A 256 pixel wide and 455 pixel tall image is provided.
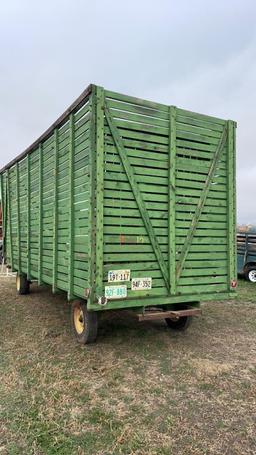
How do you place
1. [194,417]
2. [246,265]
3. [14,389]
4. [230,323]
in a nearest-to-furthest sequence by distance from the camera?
[194,417], [14,389], [230,323], [246,265]

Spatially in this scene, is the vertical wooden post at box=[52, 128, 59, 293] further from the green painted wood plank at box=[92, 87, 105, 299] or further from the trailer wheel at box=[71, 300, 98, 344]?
the green painted wood plank at box=[92, 87, 105, 299]

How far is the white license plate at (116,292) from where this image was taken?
4.58 meters

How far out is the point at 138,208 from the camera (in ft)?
16.1

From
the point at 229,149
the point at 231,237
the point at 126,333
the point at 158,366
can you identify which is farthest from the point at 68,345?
the point at 229,149

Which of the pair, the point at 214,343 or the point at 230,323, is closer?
the point at 214,343

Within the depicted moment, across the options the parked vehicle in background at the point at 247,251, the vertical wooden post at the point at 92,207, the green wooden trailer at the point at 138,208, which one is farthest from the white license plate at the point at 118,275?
the parked vehicle in background at the point at 247,251

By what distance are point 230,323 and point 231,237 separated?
207 centimetres

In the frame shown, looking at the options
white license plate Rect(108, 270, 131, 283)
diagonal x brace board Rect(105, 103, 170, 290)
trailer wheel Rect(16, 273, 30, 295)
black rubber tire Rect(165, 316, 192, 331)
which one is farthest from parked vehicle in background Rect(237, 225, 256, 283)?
white license plate Rect(108, 270, 131, 283)

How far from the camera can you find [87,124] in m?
4.74

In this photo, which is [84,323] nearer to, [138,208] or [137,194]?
[138,208]

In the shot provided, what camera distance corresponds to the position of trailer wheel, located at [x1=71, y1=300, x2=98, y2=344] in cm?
511

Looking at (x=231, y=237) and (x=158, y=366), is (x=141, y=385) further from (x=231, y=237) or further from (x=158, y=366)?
(x=231, y=237)

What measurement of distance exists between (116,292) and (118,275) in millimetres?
218

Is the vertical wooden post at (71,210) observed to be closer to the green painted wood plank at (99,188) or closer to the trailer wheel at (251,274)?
the green painted wood plank at (99,188)
